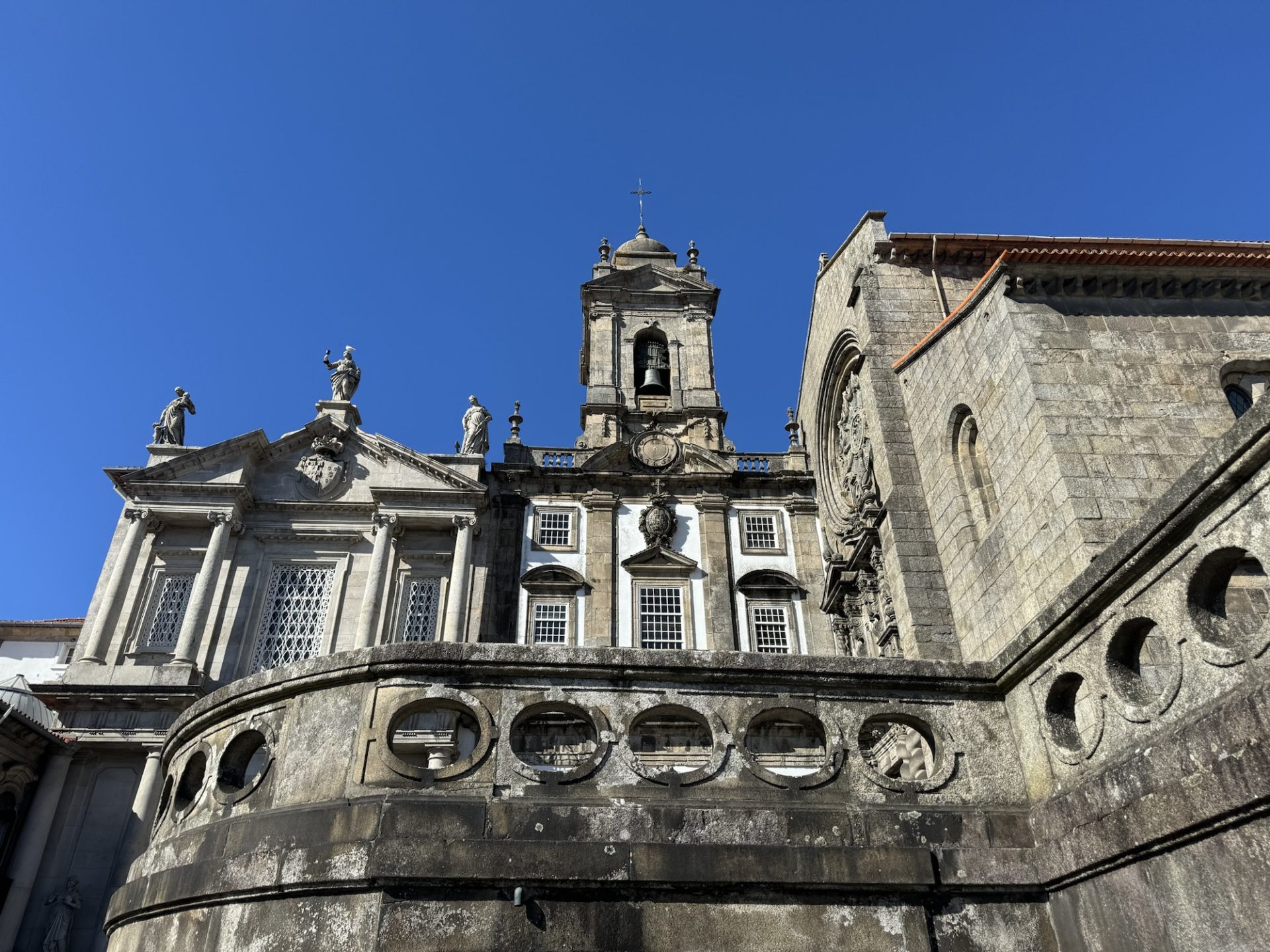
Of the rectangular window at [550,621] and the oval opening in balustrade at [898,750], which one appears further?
the rectangular window at [550,621]

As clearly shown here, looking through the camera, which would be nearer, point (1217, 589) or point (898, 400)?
point (1217, 589)

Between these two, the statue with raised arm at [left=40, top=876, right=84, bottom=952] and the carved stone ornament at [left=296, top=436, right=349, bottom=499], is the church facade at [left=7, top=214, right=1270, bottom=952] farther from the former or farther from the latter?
the carved stone ornament at [left=296, top=436, right=349, bottom=499]

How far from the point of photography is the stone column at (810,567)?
76.5 feet

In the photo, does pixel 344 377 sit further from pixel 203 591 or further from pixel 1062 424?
pixel 1062 424

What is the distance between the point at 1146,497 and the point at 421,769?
26.2ft

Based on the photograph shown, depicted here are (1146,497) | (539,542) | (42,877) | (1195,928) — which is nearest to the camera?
(1195,928)

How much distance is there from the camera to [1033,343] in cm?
1064

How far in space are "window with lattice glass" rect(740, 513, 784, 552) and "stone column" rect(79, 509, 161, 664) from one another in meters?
16.1

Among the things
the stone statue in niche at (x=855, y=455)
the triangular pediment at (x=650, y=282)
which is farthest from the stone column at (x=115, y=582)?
the stone statue in niche at (x=855, y=455)

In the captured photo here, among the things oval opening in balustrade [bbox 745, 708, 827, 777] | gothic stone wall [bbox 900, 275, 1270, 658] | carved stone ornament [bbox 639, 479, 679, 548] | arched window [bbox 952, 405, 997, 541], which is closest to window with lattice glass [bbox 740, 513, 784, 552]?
carved stone ornament [bbox 639, 479, 679, 548]

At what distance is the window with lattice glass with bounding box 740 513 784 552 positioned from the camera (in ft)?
82.1

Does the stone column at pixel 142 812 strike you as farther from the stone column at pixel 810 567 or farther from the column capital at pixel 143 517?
the stone column at pixel 810 567

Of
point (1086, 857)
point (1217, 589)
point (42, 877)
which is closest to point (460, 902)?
point (1086, 857)

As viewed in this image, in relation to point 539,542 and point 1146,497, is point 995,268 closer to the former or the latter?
point 1146,497
